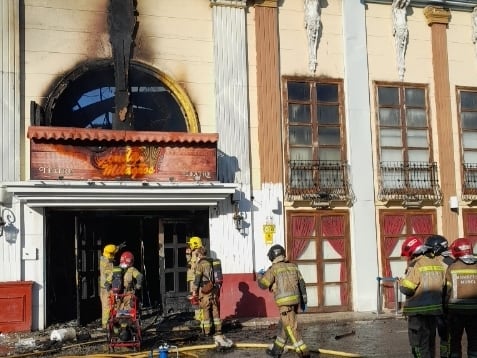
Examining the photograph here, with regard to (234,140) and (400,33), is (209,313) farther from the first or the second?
(400,33)

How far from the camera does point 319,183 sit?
16.0 m

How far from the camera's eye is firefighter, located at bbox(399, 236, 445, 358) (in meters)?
7.83

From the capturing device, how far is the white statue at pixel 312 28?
53.7ft

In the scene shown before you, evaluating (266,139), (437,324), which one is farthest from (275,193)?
(437,324)

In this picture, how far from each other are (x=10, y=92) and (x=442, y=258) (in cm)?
1010

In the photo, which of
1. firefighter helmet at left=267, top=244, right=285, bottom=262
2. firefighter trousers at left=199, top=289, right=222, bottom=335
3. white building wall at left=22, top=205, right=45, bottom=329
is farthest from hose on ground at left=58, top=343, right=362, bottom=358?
white building wall at left=22, top=205, right=45, bottom=329

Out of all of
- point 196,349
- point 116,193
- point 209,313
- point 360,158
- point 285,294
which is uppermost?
point 360,158

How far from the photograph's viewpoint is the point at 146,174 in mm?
14031

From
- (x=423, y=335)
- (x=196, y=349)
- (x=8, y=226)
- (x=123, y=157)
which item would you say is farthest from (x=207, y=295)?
(x=423, y=335)

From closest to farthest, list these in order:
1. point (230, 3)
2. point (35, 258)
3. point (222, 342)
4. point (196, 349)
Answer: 1. point (196, 349)
2. point (222, 342)
3. point (35, 258)
4. point (230, 3)

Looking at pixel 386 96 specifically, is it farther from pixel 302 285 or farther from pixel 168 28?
pixel 302 285

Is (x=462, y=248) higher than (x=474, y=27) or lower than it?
lower

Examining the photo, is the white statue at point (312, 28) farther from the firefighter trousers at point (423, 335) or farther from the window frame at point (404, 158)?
the firefighter trousers at point (423, 335)

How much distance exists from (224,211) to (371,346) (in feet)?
17.4
